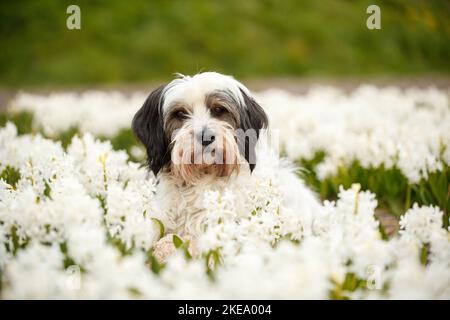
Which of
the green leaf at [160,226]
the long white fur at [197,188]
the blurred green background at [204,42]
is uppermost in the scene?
the blurred green background at [204,42]

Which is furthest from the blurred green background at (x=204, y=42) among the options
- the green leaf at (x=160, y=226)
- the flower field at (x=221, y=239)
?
the green leaf at (x=160, y=226)

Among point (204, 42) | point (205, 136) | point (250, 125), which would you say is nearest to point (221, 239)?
point (205, 136)

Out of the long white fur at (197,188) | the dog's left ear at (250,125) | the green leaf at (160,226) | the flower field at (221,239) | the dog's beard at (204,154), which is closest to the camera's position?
the flower field at (221,239)

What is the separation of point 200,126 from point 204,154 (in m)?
0.21

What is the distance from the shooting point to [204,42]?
18.5m

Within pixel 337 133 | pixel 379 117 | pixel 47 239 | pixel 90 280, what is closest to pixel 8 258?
pixel 47 239

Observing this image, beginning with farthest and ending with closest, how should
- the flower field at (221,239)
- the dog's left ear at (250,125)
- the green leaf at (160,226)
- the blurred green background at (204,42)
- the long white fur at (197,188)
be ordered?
the blurred green background at (204,42), the dog's left ear at (250,125), the long white fur at (197,188), the green leaf at (160,226), the flower field at (221,239)

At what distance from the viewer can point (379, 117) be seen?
731 centimetres

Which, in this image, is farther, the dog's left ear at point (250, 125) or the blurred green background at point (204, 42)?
the blurred green background at point (204, 42)

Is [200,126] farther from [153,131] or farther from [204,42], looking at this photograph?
[204,42]

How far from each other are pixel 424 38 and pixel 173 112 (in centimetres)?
1653

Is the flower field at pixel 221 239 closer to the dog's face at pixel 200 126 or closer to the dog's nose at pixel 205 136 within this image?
the dog's face at pixel 200 126

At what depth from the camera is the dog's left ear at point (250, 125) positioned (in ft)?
13.4

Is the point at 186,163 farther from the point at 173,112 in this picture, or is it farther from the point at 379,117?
the point at 379,117
